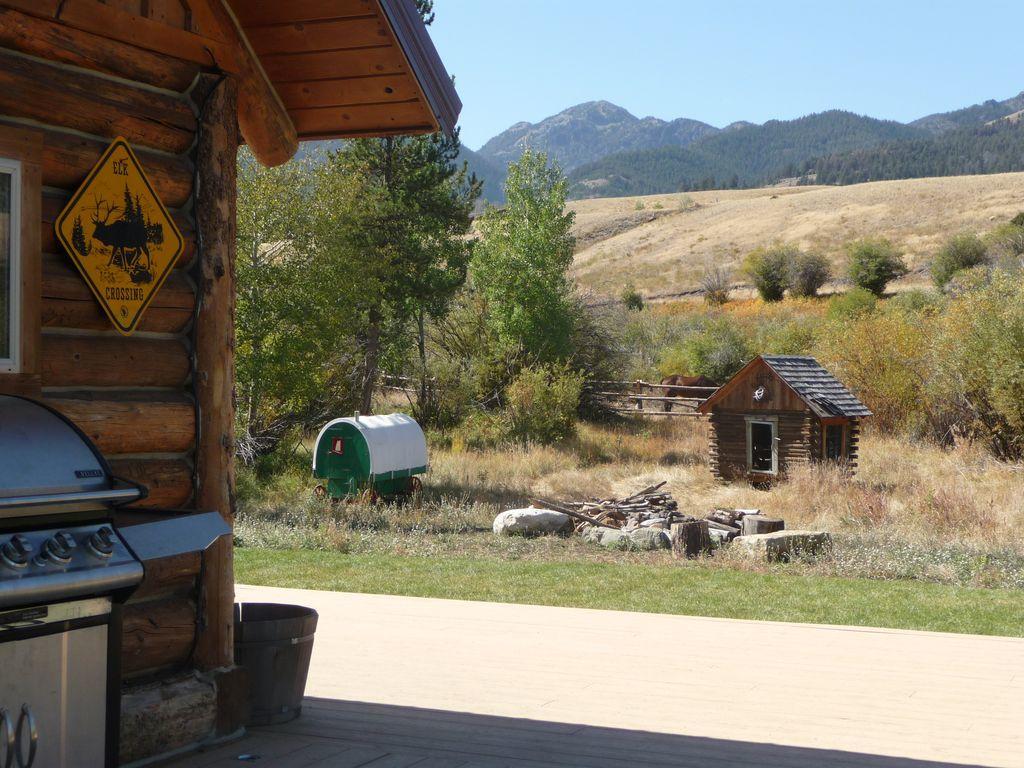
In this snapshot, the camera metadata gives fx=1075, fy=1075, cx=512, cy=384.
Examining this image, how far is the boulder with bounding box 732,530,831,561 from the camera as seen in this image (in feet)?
46.4

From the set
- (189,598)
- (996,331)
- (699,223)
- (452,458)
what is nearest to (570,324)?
(452,458)

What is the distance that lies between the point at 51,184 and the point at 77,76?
0.51 meters

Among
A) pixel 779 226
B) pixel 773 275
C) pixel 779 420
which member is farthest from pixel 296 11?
pixel 779 226

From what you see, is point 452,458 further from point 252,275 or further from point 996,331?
point 996,331

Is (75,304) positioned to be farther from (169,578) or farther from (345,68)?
(345,68)

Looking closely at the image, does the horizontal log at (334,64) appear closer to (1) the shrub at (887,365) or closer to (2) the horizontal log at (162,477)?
(2) the horizontal log at (162,477)

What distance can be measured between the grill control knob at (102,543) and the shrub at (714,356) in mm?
36379

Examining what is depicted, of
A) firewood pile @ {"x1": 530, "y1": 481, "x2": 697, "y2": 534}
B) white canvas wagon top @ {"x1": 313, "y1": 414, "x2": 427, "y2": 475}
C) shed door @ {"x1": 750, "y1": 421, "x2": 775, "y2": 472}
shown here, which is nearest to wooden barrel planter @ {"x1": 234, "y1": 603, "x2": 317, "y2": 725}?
firewood pile @ {"x1": 530, "y1": 481, "x2": 697, "y2": 534}

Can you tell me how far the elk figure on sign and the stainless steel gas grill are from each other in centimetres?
110

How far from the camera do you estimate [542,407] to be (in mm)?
30375

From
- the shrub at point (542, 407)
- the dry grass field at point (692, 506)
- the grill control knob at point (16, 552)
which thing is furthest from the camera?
the shrub at point (542, 407)

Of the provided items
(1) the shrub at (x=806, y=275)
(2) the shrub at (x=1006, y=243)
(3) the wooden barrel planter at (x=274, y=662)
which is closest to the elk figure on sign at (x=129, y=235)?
(3) the wooden barrel planter at (x=274, y=662)

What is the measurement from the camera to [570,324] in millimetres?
33125

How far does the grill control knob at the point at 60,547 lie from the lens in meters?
3.50
